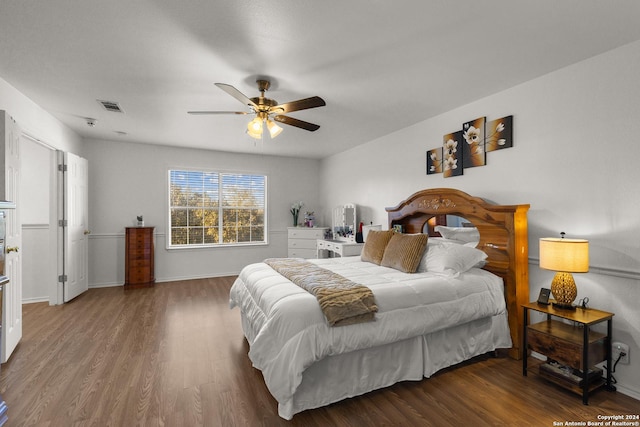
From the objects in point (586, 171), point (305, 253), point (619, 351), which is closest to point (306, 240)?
point (305, 253)

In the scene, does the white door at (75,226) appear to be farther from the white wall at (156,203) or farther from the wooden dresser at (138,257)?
the wooden dresser at (138,257)

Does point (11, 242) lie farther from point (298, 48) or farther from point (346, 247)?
point (346, 247)

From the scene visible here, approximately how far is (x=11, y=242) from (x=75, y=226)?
179 cm

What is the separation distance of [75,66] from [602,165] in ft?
14.2

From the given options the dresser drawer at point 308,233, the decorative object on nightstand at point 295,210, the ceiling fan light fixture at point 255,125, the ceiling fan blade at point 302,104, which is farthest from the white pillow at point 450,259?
the decorative object on nightstand at point 295,210

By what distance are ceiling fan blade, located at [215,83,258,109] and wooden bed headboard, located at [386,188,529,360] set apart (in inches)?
89.3

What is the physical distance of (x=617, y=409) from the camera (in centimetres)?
200

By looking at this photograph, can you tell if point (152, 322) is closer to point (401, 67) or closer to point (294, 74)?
point (294, 74)

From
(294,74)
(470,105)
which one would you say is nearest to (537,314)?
(470,105)

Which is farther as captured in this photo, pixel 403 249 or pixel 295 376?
pixel 403 249

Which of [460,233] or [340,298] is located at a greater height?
[460,233]

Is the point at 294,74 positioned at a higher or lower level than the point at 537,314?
higher

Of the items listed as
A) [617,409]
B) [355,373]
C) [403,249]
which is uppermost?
[403,249]

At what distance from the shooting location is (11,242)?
2725 millimetres
